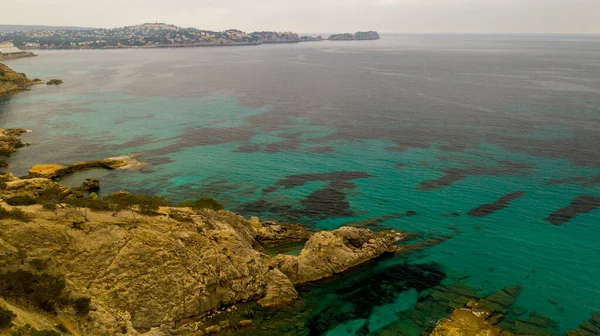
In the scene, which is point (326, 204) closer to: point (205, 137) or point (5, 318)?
point (5, 318)

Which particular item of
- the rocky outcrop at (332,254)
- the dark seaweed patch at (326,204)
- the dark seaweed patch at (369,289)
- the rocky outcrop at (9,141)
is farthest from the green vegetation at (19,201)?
the rocky outcrop at (9,141)

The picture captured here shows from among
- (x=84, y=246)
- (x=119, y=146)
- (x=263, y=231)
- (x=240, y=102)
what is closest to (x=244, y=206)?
(x=263, y=231)

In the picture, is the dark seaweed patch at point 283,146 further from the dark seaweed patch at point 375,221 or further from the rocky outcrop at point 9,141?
the rocky outcrop at point 9,141

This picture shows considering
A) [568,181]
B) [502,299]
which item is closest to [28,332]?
[502,299]

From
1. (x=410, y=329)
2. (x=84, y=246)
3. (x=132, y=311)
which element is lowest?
(x=410, y=329)

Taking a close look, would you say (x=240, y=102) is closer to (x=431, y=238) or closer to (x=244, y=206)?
(x=244, y=206)
